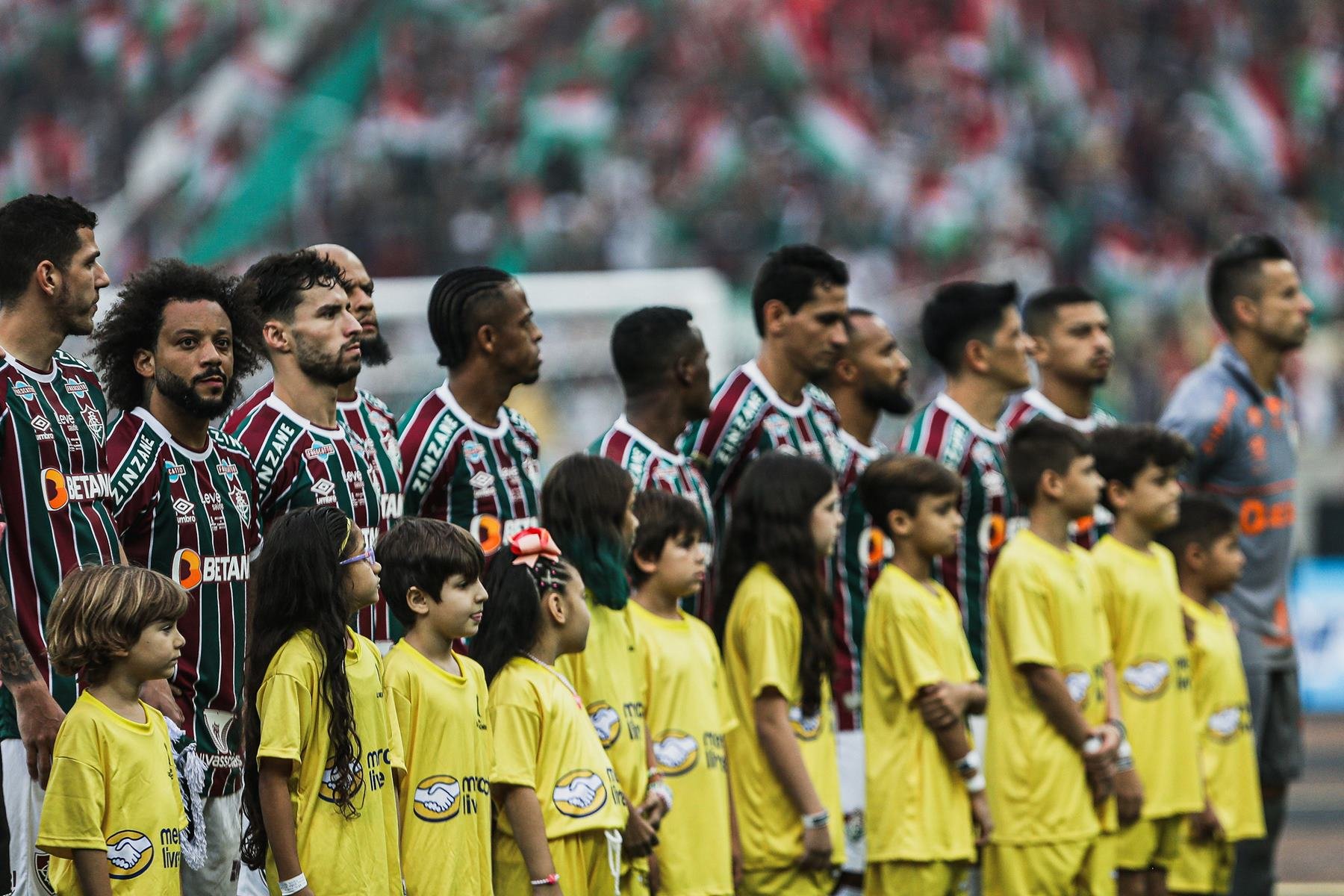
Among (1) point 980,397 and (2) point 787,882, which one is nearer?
(2) point 787,882

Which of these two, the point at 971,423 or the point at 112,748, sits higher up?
the point at 971,423

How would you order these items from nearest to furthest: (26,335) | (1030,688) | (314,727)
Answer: (314,727) < (26,335) < (1030,688)

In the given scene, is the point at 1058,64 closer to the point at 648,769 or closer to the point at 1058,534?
the point at 1058,534

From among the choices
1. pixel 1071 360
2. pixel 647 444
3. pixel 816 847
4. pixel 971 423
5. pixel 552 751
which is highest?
pixel 1071 360

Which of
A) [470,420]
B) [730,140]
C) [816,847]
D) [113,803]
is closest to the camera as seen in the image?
[113,803]

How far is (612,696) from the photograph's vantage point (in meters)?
5.14

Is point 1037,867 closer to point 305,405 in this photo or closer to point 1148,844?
point 1148,844

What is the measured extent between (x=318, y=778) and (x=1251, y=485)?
4433 millimetres

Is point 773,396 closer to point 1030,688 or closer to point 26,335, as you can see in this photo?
point 1030,688

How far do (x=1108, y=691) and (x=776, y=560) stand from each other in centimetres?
136

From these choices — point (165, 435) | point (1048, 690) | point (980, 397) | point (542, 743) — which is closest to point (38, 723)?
point (165, 435)

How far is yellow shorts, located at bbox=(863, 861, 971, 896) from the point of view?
588 centimetres

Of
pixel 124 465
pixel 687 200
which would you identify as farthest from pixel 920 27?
pixel 124 465

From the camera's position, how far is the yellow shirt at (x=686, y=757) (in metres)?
5.32
